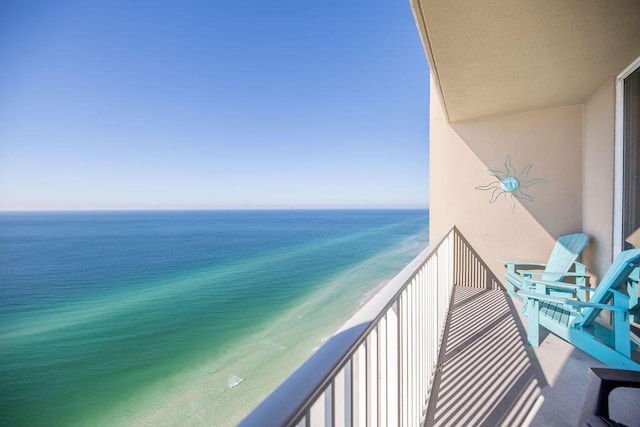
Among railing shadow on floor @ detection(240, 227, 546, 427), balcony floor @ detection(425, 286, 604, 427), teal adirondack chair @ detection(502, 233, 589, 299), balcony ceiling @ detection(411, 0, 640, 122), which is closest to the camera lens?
railing shadow on floor @ detection(240, 227, 546, 427)

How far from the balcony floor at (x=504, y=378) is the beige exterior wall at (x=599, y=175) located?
1.25 m

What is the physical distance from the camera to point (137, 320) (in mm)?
12914

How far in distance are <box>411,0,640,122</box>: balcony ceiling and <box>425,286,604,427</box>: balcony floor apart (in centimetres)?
240

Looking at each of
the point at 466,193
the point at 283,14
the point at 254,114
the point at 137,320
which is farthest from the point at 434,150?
the point at 254,114

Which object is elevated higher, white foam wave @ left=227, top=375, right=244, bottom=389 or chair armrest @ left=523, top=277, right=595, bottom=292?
chair armrest @ left=523, top=277, right=595, bottom=292

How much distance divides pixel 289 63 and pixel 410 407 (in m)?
22.4

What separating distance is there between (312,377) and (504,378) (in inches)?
87.3

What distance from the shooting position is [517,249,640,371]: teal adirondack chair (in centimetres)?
192

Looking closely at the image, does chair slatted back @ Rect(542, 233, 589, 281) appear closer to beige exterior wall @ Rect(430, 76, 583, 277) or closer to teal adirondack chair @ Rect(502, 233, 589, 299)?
teal adirondack chair @ Rect(502, 233, 589, 299)

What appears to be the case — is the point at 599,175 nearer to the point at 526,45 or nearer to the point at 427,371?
the point at 526,45

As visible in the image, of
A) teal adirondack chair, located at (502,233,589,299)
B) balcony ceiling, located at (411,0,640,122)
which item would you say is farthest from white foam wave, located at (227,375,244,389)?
balcony ceiling, located at (411,0,640,122)

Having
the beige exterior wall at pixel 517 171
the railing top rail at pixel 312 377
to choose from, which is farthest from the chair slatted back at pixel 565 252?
the railing top rail at pixel 312 377

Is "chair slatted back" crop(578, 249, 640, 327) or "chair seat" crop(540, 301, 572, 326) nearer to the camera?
"chair slatted back" crop(578, 249, 640, 327)

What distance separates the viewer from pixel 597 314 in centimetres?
218
